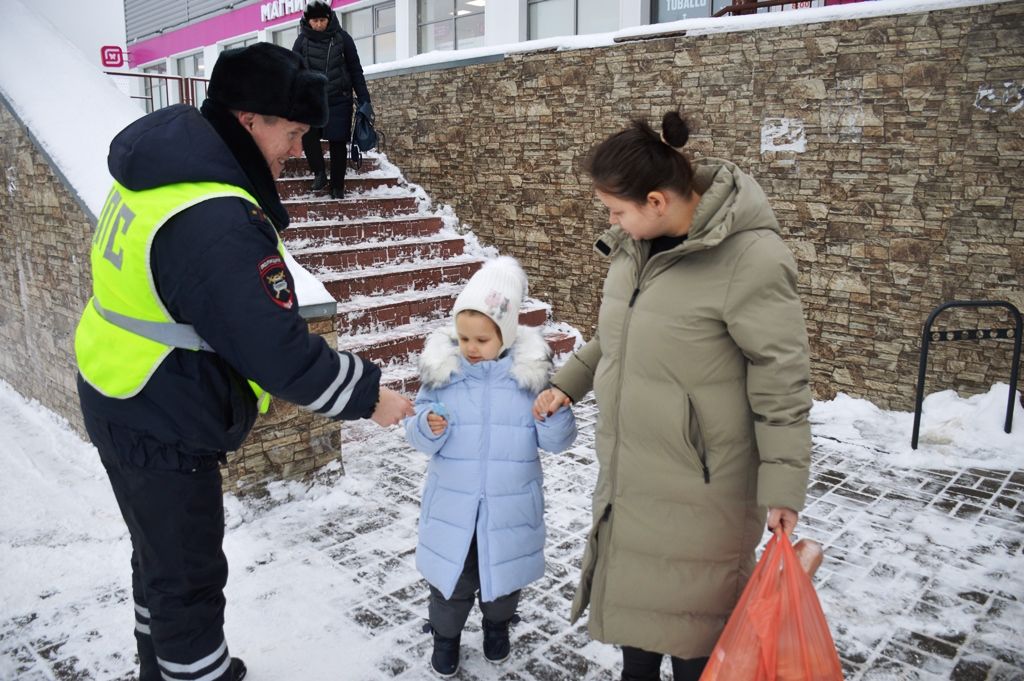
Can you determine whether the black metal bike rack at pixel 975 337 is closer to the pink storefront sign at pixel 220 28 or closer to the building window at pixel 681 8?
the building window at pixel 681 8

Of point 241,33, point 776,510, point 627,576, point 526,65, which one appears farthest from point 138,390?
point 241,33

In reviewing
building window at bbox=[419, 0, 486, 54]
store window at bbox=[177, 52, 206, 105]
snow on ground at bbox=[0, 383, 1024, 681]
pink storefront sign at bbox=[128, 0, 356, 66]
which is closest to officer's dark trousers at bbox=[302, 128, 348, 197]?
snow on ground at bbox=[0, 383, 1024, 681]

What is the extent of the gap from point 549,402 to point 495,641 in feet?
3.33

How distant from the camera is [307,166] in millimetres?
8289

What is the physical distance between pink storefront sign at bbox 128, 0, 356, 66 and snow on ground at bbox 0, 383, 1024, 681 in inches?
483

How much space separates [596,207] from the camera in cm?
724

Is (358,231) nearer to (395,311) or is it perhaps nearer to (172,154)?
(395,311)

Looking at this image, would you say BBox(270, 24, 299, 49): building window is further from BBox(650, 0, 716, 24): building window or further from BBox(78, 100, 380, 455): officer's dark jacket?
BBox(78, 100, 380, 455): officer's dark jacket

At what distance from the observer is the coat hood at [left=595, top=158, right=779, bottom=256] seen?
194 centimetres

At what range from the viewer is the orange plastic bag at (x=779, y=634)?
71.9 inches

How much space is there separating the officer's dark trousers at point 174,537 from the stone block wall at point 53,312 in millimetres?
1934

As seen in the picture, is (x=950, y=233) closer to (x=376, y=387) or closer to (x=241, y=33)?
(x=376, y=387)

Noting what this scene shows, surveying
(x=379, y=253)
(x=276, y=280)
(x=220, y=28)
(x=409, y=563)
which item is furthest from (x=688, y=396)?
(x=220, y=28)

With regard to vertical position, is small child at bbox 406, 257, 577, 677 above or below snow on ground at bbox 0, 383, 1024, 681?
above
